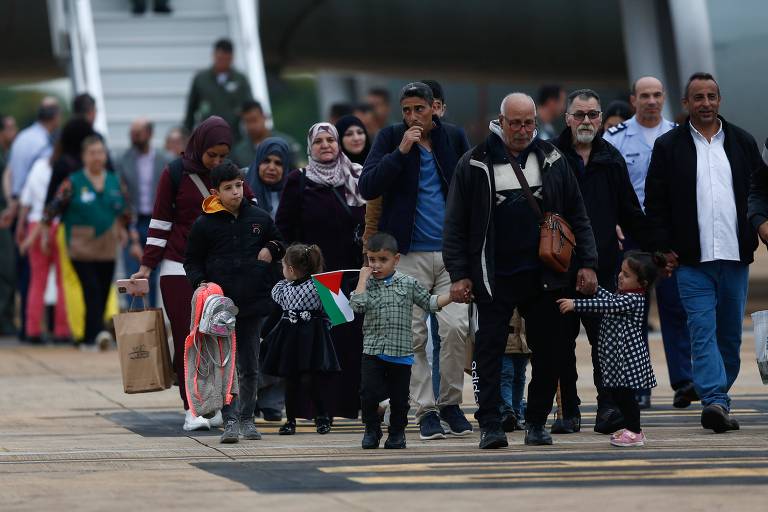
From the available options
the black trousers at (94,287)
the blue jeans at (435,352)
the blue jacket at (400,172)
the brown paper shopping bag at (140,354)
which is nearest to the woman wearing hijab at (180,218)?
the brown paper shopping bag at (140,354)

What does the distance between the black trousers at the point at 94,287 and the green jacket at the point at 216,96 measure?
2079 mm

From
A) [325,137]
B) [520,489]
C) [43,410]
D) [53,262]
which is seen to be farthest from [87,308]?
[520,489]

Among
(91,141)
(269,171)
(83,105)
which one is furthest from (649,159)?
(83,105)

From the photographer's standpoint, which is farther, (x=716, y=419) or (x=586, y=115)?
(x=586, y=115)

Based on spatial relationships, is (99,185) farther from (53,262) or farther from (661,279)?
(661,279)

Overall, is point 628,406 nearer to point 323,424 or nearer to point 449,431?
point 449,431

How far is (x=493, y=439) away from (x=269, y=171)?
287 centimetres

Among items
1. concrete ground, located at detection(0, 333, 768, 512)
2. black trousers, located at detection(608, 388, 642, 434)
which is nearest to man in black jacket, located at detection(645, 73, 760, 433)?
concrete ground, located at detection(0, 333, 768, 512)

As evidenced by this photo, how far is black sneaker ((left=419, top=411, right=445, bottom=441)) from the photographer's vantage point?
9.09m

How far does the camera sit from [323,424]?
9609 mm

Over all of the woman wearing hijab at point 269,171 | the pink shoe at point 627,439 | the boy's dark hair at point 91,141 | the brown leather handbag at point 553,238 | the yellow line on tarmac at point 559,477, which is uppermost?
the boy's dark hair at point 91,141

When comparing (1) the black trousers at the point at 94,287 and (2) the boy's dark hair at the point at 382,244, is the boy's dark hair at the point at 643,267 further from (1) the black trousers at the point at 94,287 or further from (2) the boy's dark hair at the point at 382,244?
(1) the black trousers at the point at 94,287

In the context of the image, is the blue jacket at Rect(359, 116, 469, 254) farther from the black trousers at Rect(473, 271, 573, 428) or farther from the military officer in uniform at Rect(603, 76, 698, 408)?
the military officer in uniform at Rect(603, 76, 698, 408)

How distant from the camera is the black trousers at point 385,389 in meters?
8.68
